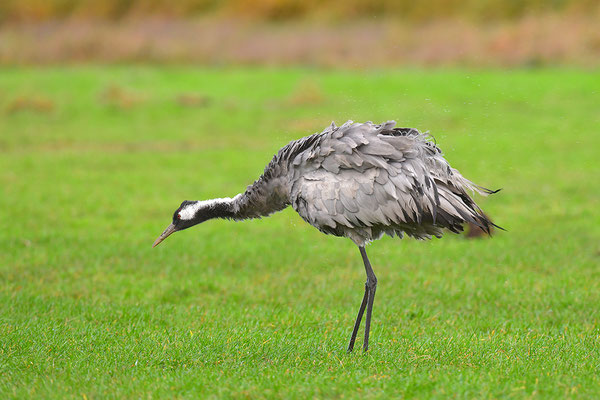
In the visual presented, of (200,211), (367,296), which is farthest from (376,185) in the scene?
(200,211)

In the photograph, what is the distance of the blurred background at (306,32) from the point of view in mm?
28281

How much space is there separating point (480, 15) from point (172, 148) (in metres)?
19.9

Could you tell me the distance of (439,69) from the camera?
90.1 feet

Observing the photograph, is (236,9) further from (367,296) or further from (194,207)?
(367,296)

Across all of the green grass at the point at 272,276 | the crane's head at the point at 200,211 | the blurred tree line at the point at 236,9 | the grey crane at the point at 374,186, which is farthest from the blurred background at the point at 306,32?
the grey crane at the point at 374,186

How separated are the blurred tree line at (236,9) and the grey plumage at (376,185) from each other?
31.4m

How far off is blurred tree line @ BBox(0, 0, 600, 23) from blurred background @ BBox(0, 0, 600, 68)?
2.0 inches

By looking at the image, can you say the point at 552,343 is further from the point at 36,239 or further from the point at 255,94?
the point at 255,94

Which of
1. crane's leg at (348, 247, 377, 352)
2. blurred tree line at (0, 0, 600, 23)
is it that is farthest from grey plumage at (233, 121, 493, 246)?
blurred tree line at (0, 0, 600, 23)

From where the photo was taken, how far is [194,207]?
7395mm

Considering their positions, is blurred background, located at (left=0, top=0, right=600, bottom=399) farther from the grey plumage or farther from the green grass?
the grey plumage

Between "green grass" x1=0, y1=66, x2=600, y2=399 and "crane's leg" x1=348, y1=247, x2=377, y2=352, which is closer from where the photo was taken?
"green grass" x1=0, y1=66, x2=600, y2=399

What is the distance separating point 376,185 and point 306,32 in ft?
98.9

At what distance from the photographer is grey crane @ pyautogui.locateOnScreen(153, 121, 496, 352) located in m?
6.32
